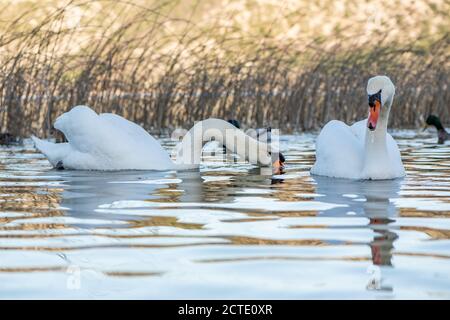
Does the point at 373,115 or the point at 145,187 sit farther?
the point at 373,115

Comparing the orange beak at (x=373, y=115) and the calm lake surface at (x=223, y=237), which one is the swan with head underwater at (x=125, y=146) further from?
the orange beak at (x=373, y=115)

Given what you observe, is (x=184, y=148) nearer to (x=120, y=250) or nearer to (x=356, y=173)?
(x=356, y=173)

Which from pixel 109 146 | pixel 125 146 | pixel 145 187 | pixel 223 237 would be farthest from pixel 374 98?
pixel 223 237

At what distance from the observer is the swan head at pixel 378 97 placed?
9.52 meters

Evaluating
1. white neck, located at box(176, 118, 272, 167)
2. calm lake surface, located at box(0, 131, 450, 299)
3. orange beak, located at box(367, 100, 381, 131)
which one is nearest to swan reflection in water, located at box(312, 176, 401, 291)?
calm lake surface, located at box(0, 131, 450, 299)

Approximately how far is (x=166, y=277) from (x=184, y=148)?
6345mm

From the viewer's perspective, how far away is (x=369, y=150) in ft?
32.3

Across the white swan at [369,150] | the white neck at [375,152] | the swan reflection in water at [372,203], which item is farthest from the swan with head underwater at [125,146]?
the swan reflection in water at [372,203]

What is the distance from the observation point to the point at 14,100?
14.8 metres

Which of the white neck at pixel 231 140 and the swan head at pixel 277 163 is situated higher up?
the white neck at pixel 231 140

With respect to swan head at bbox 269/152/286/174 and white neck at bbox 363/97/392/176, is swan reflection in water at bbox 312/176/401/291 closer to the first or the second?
white neck at bbox 363/97/392/176

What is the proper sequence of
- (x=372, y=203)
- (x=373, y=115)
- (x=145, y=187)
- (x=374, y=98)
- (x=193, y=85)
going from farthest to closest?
(x=193, y=85), (x=374, y=98), (x=373, y=115), (x=145, y=187), (x=372, y=203)

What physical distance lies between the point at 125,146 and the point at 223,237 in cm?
485

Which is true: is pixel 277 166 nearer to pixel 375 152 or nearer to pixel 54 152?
pixel 375 152
